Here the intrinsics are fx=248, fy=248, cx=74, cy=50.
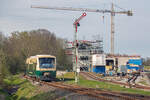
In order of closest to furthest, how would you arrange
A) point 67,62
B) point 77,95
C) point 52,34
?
point 77,95, point 67,62, point 52,34

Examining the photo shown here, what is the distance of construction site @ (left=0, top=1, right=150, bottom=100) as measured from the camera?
953 inches

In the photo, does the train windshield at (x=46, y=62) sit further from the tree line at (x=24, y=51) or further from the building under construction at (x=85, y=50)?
the building under construction at (x=85, y=50)

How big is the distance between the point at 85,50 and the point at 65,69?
9.51 meters

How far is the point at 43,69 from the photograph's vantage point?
2961 centimetres

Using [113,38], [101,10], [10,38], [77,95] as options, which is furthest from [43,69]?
[101,10]

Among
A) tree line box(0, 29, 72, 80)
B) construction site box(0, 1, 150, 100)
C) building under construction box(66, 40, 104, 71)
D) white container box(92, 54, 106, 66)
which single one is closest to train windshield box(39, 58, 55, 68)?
construction site box(0, 1, 150, 100)

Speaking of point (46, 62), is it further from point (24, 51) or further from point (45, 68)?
point (24, 51)

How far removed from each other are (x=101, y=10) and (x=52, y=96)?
A: 8443cm

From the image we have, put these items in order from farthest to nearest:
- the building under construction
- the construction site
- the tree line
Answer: the building under construction → the tree line → the construction site

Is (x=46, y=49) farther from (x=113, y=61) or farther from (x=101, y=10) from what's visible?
(x=101, y=10)

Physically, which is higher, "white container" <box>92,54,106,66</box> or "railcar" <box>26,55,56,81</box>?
"white container" <box>92,54,106,66</box>

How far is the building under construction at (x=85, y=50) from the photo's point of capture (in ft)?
230

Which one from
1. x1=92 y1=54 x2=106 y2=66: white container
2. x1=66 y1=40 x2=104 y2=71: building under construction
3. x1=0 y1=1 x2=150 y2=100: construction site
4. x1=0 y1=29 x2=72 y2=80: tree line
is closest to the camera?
x1=0 y1=1 x2=150 y2=100: construction site

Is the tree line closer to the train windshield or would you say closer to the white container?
the white container
